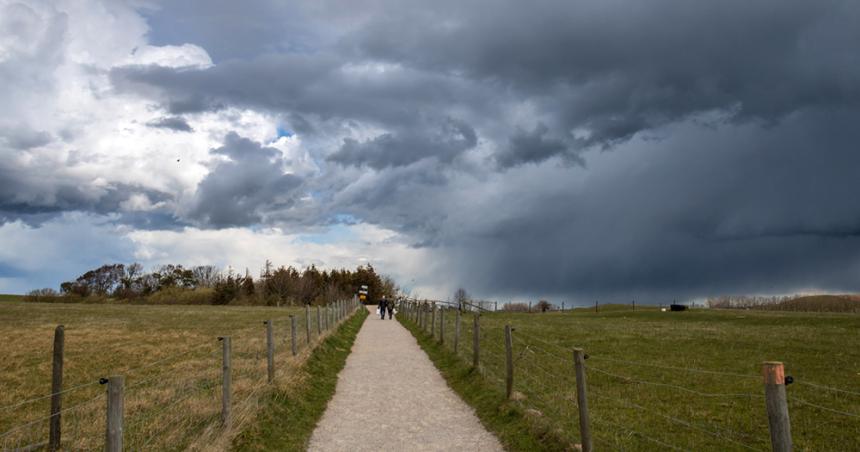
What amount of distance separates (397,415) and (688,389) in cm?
595

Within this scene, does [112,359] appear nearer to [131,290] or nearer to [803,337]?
[803,337]

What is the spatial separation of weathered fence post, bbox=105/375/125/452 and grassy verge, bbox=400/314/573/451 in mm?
5466

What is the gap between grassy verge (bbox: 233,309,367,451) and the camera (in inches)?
388

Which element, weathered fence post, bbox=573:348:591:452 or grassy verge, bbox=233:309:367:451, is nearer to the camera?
weathered fence post, bbox=573:348:591:452

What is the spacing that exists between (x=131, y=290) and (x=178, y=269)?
1955 centimetres

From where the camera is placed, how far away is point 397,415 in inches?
476

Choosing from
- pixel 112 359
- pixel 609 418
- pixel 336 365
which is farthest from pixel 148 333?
pixel 609 418

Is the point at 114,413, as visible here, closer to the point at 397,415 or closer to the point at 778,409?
the point at 397,415

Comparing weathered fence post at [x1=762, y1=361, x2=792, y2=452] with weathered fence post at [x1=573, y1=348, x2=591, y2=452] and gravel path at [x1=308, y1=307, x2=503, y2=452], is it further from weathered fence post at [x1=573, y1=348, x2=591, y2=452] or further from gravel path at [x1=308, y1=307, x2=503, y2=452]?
gravel path at [x1=308, y1=307, x2=503, y2=452]

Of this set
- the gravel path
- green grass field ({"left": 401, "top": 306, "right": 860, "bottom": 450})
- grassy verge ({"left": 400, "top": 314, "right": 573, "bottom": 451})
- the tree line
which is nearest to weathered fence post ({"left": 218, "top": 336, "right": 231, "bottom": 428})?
the gravel path

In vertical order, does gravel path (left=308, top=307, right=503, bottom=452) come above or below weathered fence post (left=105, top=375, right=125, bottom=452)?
below

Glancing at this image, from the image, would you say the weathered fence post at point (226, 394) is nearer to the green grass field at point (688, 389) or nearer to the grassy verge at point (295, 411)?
the grassy verge at point (295, 411)

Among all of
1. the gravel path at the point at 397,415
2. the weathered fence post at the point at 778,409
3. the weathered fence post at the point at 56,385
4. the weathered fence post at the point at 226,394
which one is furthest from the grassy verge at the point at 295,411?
the weathered fence post at the point at 778,409

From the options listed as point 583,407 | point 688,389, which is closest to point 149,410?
point 583,407
